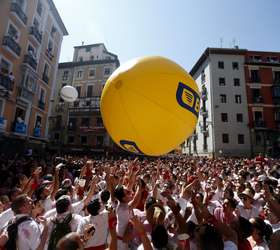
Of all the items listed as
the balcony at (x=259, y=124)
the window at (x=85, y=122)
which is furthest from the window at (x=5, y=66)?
the balcony at (x=259, y=124)

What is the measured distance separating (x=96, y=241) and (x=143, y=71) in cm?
278

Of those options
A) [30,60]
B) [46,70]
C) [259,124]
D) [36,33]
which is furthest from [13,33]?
[259,124]

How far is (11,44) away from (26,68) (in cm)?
237

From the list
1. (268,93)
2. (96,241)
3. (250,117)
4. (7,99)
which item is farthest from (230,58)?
(96,241)

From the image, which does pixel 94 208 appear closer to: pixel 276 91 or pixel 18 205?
pixel 18 205

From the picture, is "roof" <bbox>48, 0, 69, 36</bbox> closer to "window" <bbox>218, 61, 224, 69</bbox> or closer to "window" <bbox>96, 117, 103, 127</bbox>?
"window" <bbox>96, 117, 103, 127</bbox>

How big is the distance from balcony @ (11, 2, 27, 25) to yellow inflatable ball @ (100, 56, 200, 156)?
18.2m

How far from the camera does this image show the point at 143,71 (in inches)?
133

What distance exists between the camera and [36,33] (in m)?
19.1

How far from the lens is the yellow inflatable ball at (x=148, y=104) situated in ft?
10.7

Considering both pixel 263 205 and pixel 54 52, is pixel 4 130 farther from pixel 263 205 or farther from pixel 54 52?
pixel 263 205

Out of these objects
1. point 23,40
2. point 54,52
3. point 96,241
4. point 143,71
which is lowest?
point 96,241

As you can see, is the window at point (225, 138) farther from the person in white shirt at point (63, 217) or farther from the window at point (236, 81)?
the person in white shirt at point (63, 217)

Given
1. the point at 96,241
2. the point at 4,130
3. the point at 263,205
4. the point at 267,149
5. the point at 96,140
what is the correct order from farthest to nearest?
the point at 96,140, the point at 267,149, the point at 4,130, the point at 263,205, the point at 96,241
